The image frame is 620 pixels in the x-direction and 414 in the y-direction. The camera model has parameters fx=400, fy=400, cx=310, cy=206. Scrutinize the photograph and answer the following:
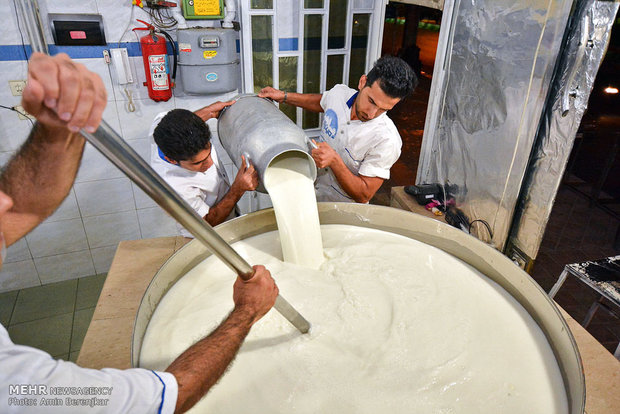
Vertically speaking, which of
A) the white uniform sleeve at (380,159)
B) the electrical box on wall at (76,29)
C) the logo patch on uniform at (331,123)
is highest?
the electrical box on wall at (76,29)

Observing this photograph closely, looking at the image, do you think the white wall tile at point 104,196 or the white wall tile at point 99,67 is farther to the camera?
the white wall tile at point 104,196

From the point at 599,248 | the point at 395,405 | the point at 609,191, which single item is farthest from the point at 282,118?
the point at 609,191

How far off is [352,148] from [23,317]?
8.58ft

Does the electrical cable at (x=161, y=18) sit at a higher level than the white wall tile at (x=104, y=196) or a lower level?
higher

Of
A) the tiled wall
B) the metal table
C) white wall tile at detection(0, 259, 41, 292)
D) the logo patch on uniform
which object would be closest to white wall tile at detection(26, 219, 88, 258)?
the tiled wall

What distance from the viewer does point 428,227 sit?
6.01 ft

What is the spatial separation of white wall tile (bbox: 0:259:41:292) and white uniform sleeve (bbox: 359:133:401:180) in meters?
2.63

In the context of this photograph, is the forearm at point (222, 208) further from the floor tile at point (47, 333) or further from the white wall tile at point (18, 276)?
the white wall tile at point (18, 276)

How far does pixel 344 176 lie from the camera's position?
1.90 m

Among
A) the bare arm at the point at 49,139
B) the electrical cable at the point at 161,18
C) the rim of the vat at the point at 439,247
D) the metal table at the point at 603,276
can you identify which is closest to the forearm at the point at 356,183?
the rim of the vat at the point at 439,247

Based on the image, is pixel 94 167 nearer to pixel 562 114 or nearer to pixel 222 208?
pixel 222 208

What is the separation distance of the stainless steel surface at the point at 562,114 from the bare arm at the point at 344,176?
0.83 meters

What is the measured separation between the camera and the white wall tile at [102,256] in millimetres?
3172

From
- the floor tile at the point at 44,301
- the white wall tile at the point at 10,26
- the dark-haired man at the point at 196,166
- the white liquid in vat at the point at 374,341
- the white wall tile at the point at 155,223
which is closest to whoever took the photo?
the white liquid in vat at the point at 374,341
